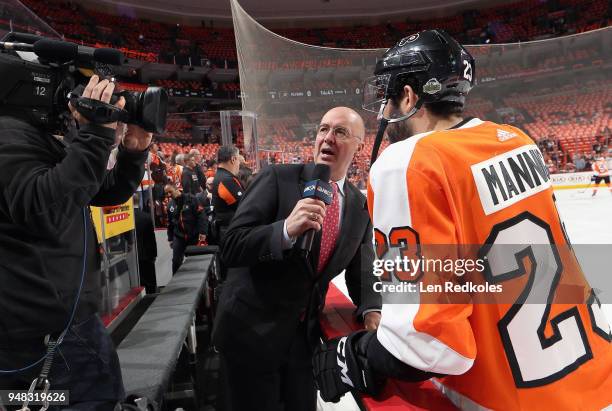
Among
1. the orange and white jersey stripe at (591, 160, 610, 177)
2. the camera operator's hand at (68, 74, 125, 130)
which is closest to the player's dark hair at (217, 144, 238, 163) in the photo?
the camera operator's hand at (68, 74, 125, 130)

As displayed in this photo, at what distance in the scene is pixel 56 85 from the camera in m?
1.01

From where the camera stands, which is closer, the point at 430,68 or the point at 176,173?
the point at 430,68

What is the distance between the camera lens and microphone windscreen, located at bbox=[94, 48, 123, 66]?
3.36 ft

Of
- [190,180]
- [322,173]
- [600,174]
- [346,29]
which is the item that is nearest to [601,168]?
[600,174]

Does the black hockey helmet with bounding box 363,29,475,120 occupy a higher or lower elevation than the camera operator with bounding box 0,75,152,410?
higher

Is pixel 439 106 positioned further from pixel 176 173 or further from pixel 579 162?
pixel 579 162

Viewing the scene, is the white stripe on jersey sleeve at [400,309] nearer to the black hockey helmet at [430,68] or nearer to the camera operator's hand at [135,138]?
the black hockey helmet at [430,68]

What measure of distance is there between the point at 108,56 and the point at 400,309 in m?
0.85

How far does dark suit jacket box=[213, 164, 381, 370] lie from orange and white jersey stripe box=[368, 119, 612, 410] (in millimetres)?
544

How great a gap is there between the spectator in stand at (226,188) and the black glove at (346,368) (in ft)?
9.14

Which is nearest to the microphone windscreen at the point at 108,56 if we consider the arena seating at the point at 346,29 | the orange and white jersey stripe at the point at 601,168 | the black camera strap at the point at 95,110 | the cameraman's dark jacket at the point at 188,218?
the black camera strap at the point at 95,110

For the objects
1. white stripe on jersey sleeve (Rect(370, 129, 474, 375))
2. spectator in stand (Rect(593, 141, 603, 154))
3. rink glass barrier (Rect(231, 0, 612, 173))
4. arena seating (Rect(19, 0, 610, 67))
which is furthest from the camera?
arena seating (Rect(19, 0, 610, 67))

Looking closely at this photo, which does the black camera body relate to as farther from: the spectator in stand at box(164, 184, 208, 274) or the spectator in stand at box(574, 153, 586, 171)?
the spectator in stand at box(574, 153, 586, 171)

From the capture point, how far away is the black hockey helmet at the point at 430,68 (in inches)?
37.2
